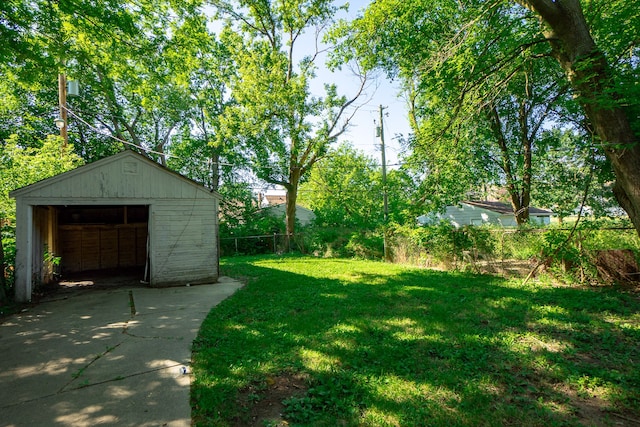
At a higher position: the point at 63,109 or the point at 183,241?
the point at 63,109

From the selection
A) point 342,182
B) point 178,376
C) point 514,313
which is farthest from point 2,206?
point 342,182

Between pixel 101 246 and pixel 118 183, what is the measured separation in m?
6.21

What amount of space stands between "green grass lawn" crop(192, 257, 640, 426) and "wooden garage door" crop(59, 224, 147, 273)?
8961 mm

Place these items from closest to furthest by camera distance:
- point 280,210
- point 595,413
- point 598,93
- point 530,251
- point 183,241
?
point 595,413 → point 598,93 → point 530,251 → point 183,241 → point 280,210

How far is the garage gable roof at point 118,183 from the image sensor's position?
24.5 ft

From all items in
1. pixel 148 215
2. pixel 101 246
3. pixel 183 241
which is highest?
pixel 148 215

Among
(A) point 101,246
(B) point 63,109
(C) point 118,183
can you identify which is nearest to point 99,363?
(C) point 118,183

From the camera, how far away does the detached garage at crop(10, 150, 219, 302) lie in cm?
729


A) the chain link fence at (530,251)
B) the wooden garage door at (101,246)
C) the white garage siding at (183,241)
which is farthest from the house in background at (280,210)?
the white garage siding at (183,241)

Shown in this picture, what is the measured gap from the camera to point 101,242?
41.5 feet

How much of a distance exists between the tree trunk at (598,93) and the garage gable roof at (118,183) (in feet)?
28.4

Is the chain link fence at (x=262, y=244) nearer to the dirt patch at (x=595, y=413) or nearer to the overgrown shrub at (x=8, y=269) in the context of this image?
the overgrown shrub at (x=8, y=269)

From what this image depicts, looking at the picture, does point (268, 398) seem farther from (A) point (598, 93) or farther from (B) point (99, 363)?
(A) point (598, 93)

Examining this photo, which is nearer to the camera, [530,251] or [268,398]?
[268,398]
